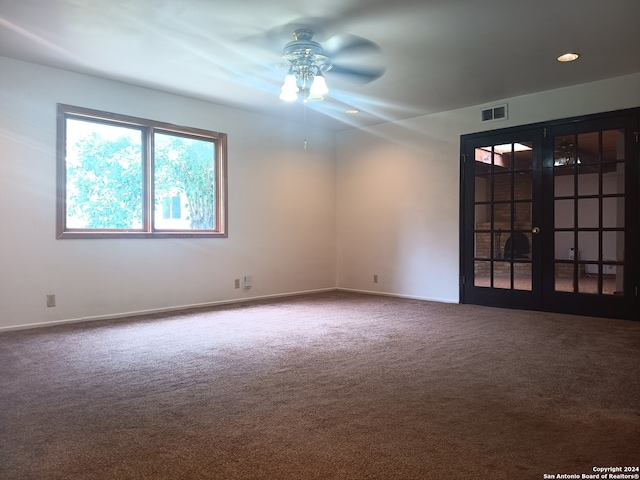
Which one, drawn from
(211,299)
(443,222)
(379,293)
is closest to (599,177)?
(443,222)

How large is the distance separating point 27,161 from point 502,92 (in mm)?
5007

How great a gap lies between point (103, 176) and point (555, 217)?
496cm

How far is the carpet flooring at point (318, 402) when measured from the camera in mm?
1719

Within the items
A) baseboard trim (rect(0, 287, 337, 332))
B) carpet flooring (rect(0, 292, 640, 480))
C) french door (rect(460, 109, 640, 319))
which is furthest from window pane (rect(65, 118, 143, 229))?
french door (rect(460, 109, 640, 319))

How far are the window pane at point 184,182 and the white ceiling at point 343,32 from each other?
0.66 metres

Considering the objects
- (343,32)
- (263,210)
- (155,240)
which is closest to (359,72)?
(343,32)

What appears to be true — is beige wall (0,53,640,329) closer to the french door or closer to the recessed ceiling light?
the french door

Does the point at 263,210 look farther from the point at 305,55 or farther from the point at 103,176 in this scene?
the point at 305,55

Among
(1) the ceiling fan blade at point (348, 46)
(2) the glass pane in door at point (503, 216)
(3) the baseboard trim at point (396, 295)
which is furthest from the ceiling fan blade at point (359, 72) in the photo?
(3) the baseboard trim at point (396, 295)

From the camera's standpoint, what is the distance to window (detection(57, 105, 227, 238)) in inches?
176

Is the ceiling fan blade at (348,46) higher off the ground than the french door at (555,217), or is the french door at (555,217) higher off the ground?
the ceiling fan blade at (348,46)

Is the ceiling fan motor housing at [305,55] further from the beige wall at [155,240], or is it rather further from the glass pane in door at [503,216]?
the glass pane in door at [503,216]

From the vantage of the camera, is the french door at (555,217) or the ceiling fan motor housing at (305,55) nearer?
the ceiling fan motor housing at (305,55)

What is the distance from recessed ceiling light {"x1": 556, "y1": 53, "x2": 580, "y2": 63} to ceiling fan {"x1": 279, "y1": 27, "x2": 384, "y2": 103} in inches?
64.3
